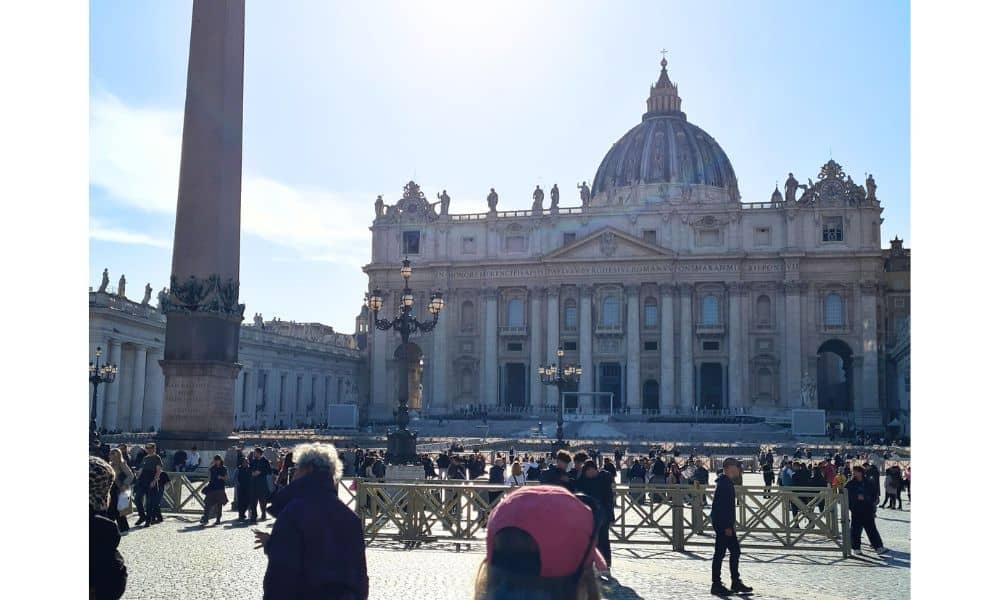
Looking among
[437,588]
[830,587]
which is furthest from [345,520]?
A: [830,587]

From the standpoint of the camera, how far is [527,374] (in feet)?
235

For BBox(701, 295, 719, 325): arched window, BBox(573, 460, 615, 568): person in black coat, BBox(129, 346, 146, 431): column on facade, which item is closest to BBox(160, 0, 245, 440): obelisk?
BBox(573, 460, 615, 568): person in black coat

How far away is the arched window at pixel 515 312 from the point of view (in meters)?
73.0

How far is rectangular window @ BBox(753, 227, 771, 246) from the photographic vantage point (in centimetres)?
6882

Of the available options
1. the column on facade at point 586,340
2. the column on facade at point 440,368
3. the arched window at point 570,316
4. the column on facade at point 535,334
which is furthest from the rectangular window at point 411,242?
the column on facade at point 586,340

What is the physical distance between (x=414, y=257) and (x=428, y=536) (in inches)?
2414

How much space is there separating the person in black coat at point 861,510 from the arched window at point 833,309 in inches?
2191

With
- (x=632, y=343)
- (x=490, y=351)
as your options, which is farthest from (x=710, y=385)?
(x=490, y=351)

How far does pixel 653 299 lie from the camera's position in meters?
70.0

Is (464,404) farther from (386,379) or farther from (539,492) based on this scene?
(539,492)

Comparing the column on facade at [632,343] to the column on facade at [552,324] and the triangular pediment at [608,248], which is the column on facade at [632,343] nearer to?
the triangular pediment at [608,248]

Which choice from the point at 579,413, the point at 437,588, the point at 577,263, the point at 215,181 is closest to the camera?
the point at 437,588

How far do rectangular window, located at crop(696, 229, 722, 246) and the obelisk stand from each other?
5520cm

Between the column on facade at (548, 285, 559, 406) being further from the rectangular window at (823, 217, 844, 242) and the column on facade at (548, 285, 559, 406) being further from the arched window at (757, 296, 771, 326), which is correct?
the rectangular window at (823, 217, 844, 242)
